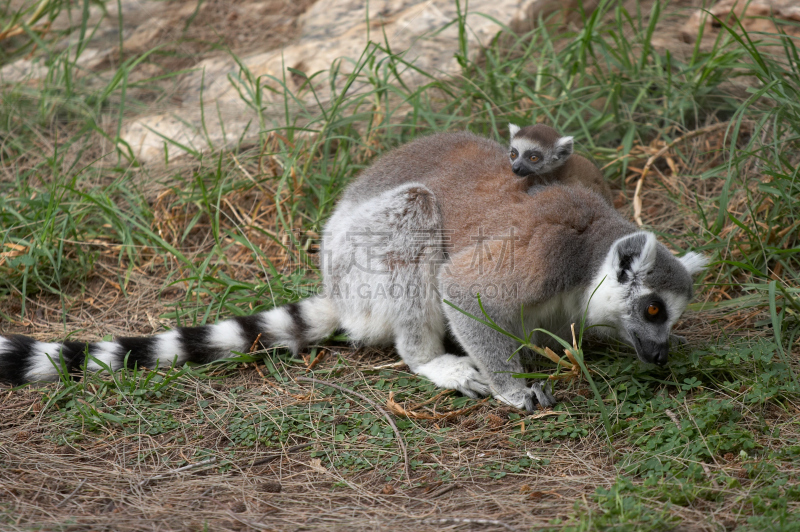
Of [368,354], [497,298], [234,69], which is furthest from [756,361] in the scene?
[234,69]

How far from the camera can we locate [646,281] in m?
3.17

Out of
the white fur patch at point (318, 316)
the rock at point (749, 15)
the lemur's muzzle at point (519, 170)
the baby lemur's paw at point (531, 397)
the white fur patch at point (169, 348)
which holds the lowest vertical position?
the baby lemur's paw at point (531, 397)

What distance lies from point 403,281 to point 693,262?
164 cm

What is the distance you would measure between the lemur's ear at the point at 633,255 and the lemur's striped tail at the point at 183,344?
5.84 ft

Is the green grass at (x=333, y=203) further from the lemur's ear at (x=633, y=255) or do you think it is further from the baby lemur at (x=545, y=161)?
the baby lemur at (x=545, y=161)

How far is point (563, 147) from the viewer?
157 inches

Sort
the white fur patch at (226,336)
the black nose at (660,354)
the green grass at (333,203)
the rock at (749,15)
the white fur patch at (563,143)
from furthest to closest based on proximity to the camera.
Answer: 1. the rock at (749,15)
2. the white fur patch at (563,143)
3. the white fur patch at (226,336)
4. the black nose at (660,354)
5. the green grass at (333,203)

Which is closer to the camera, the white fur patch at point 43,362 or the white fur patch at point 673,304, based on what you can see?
the white fur patch at point 673,304

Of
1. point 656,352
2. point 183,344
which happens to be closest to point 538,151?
point 656,352

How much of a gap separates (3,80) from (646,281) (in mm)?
6643

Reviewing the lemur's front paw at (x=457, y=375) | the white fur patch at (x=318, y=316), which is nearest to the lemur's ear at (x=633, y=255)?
the lemur's front paw at (x=457, y=375)

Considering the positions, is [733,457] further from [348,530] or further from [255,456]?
[255,456]

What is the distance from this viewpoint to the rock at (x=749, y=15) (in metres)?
5.67

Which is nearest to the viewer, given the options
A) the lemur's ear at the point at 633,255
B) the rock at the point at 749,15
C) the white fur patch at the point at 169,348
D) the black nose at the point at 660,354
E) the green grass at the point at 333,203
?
the green grass at the point at 333,203
